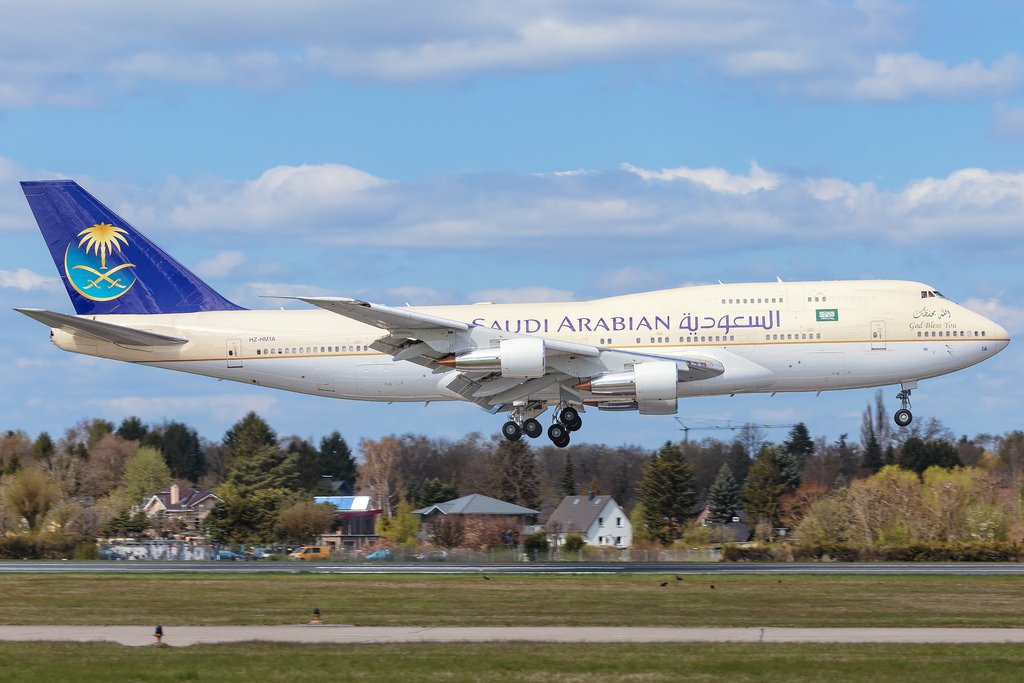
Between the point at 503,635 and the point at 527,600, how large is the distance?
821 centimetres

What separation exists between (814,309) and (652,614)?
16.1 m

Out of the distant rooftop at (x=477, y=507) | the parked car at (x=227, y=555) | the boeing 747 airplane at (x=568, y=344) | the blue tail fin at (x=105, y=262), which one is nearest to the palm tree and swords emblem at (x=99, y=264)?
the blue tail fin at (x=105, y=262)

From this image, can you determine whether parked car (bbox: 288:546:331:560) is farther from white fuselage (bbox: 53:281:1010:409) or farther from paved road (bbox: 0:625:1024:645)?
paved road (bbox: 0:625:1024:645)

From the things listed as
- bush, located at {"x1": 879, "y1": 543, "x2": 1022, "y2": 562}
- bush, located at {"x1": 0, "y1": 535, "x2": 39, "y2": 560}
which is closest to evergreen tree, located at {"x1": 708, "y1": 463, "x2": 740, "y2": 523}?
bush, located at {"x1": 879, "y1": 543, "x2": 1022, "y2": 562}

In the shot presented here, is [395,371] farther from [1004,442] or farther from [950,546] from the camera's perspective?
[1004,442]

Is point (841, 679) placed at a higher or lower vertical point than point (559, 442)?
lower

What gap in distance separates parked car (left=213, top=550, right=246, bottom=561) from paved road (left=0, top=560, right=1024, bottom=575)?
652cm

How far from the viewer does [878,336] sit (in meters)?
44.8

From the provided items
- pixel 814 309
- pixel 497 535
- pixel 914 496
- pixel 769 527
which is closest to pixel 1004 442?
pixel 769 527

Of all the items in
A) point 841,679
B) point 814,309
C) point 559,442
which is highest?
point 814,309

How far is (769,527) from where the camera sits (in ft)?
330

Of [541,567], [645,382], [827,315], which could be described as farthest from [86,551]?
[827,315]

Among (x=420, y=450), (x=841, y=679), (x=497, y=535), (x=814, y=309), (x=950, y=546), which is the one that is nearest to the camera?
(x=841, y=679)

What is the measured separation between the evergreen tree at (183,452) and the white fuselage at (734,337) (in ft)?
335
